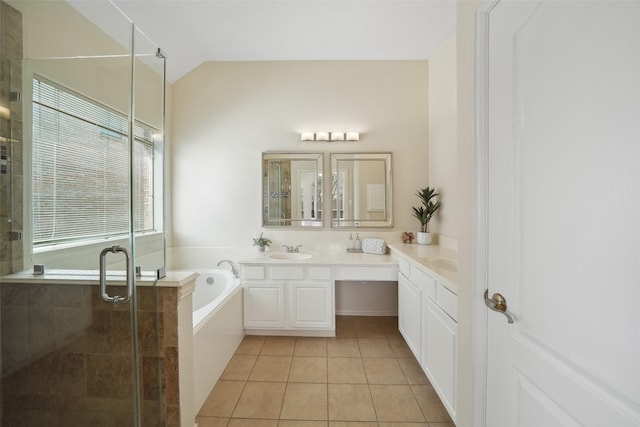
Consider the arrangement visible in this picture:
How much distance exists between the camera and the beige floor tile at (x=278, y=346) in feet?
7.46

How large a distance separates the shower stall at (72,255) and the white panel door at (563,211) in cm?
152

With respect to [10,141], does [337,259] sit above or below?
below

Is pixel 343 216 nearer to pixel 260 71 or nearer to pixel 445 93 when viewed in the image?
pixel 445 93

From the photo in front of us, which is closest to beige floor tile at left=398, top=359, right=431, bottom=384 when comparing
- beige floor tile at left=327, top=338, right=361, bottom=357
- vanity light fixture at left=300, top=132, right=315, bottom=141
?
beige floor tile at left=327, top=338, right=361, bottom=357

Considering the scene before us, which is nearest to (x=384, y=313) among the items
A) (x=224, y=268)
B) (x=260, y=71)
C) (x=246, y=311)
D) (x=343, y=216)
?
(x=343, y=216)

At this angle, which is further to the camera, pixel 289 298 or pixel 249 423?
pixel 289 298

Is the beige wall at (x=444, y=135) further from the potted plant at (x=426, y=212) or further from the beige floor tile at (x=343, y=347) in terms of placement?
the beige floor tile at (x=343, y=347)

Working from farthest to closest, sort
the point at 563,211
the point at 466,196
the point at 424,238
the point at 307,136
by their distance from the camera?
the point at 307,136
the point at 424,238
the point at 466,196
the point at 563,211

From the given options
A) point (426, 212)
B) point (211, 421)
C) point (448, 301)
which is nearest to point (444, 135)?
point (426, 212)

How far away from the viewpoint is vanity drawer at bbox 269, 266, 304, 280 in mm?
2512

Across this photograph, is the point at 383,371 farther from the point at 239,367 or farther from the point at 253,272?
the point at 253,272

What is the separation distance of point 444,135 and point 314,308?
217cm

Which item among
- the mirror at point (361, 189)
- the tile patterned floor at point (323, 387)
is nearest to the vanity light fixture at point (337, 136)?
the mirror at point (361, 189)

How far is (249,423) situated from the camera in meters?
1.55
